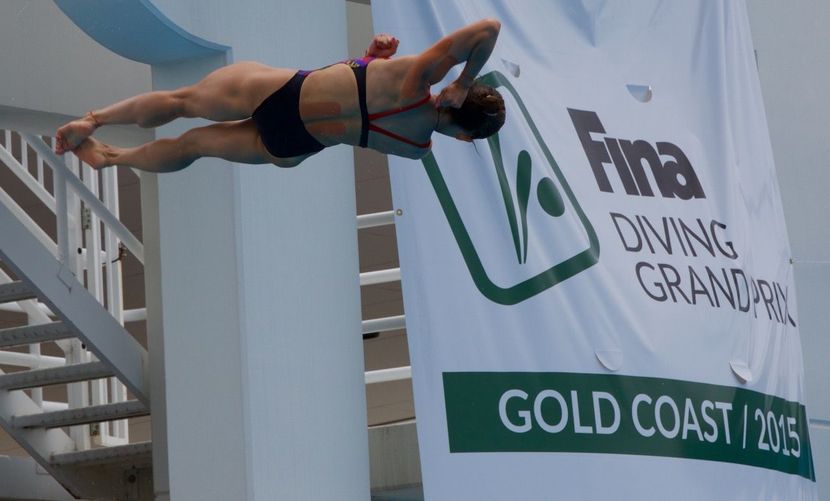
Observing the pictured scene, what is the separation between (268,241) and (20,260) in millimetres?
1615

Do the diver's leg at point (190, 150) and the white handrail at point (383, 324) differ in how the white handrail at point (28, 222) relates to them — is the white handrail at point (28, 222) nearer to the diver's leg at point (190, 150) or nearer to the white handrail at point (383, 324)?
the white handrail at point (383, 324)

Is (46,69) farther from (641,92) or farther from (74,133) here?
(641,92)

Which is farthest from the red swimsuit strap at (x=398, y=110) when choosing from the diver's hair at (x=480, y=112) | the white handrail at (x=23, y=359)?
the white handrail at (x=23, y=359)

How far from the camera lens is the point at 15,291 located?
6055 mm

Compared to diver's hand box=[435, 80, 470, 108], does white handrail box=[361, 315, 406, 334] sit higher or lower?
lower

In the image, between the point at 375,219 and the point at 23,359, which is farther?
the point at 23,359

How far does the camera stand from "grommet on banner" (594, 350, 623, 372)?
5426 millimetres

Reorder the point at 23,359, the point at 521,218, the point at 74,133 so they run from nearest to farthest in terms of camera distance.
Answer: the point at 74,133 → the point at 521,218 → the point at 23,359

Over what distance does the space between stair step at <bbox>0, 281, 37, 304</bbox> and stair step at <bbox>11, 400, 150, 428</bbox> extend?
61 centimetres

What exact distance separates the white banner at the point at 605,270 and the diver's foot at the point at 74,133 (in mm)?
1229

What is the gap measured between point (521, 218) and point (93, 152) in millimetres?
1721

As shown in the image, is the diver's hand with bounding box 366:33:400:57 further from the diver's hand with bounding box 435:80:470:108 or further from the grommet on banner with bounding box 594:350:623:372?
the grommet on banner with bounding box 594:350:623:372

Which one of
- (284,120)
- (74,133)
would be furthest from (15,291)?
(284,120)

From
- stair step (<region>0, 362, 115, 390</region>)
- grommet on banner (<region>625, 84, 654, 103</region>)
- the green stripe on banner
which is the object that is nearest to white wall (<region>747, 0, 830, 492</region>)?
the green stripe on banner
